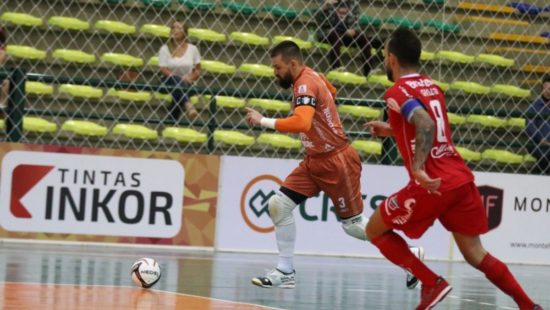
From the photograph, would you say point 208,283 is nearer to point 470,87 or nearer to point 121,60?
point 121,60

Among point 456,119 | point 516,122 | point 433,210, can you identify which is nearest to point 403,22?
point 456,119

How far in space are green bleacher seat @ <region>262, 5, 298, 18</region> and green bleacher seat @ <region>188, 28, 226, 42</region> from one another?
77cm

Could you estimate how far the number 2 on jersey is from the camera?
6996 mm

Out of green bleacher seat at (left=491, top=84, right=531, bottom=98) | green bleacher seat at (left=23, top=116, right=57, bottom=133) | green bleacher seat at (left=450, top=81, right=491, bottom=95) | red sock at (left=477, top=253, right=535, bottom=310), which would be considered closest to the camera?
red sock at (left=477, top=253, right=535, bottom=310)

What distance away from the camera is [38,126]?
45.1ft

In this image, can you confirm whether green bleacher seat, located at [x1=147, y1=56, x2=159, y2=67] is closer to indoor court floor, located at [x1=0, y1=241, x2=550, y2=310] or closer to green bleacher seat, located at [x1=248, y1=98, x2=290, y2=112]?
green bleacher seat, located at [x1=248, y1=98, x2=290, y2=112]

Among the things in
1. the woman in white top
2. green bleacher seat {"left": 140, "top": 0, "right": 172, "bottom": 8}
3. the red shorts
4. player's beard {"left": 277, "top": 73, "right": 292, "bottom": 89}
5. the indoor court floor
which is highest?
green bleacher seat {"left": 140, "top": 0, "right": 172, "bottom": 8}

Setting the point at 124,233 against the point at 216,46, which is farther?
the point at 216,46

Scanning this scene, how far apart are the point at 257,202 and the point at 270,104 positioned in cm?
225

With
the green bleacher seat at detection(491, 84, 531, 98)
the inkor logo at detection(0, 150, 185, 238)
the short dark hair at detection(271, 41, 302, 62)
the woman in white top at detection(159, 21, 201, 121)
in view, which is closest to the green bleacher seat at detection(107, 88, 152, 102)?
the woman in white top at detection(159, 21, 201, 121)

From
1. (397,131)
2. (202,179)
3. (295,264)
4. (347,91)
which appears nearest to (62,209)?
(202,179)

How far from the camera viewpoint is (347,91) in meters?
15.9

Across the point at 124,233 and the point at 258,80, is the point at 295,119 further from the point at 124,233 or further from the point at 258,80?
the point at 258,80

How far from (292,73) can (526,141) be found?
7637 mm
